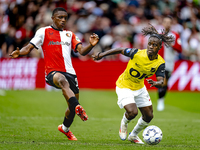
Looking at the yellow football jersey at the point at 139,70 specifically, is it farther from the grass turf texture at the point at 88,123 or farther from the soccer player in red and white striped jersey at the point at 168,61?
the soccer player in red and white striped jersey at the point at 168,61

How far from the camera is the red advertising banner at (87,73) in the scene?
56.3 feet

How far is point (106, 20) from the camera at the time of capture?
18703mm

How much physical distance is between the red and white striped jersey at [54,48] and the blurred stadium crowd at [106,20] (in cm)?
1056

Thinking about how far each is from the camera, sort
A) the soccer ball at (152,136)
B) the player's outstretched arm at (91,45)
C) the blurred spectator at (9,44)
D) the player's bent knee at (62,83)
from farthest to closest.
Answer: the blurred spectator at (9,44)
the player's outstretched arm at (91,45)
the player's bent knee at (62,83)
the soccer ball at (152,136)

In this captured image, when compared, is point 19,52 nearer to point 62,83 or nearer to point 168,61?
point 62,83

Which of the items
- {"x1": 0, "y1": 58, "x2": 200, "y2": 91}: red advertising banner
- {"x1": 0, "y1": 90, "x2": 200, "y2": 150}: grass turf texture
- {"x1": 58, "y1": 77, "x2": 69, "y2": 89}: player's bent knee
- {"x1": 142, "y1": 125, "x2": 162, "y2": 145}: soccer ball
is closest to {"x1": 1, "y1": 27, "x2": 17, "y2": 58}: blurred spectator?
{"x1": 0, "y1": 58, "x2": 200, "y2": 91}: red advertising banner

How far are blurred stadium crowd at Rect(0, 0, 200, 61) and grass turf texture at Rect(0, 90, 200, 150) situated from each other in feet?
10.4

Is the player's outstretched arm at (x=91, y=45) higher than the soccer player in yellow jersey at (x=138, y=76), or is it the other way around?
the player's outstretched arm at (x=91, y=45)

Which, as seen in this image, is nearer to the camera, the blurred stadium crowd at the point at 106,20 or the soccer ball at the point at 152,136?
the soccer ball at the point at 152,136

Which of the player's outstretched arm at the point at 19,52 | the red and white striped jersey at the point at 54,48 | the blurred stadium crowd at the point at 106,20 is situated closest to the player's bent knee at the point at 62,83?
the red and white striped jersey at the point at 54,48

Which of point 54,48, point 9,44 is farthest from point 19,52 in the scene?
point 9,44

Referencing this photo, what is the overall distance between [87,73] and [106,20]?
125 inches

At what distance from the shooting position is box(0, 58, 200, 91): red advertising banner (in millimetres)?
17156

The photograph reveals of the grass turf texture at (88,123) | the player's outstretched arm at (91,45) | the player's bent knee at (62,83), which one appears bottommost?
the grass turf texture at (88,123)
